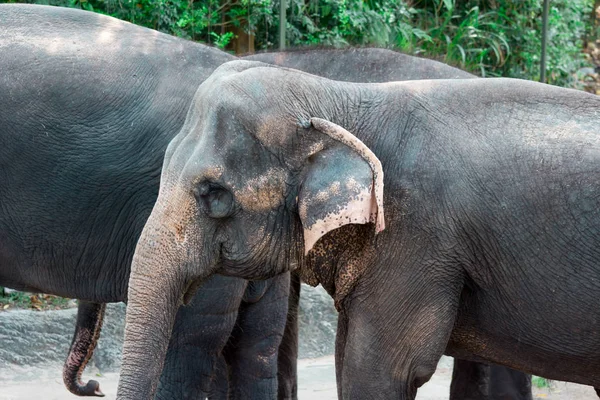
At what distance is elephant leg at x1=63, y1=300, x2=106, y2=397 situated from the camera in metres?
5.51

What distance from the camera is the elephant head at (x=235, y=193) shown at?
11.5 feet

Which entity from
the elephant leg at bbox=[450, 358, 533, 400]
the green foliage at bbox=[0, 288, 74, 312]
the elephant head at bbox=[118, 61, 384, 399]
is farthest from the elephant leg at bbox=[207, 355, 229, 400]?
the green foliage at bbox=[0, 288, 74, 312]

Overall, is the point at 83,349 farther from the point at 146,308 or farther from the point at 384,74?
the point at 146,308

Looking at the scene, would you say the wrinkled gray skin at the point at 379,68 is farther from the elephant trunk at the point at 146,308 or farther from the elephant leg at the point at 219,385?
the elephant trunk at the point at 146,308

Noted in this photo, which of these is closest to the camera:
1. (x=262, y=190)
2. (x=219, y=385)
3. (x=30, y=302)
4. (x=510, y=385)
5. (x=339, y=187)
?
(x=339, y=187)

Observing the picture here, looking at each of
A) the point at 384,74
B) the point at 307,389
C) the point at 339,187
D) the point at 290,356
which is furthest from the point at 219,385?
the point at 339,187

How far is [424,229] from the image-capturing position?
3.62 m

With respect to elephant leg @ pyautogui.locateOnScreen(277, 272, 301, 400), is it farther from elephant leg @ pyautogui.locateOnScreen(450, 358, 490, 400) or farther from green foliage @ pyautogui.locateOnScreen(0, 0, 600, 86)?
green foliage @ pyautogui.locateOnScreen(0, 0, 600, 86)

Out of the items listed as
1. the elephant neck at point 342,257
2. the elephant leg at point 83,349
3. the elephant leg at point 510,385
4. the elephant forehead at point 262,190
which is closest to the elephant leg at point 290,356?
the elephant leg at point 83,349

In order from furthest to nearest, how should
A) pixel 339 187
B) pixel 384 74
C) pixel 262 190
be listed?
pixel 384 74, pixel 262 190, pixel 339 187

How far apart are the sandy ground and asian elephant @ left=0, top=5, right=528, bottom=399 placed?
5.60 feet

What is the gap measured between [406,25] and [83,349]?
4442mm

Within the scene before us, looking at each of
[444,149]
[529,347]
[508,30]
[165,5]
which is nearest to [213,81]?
[444,149]

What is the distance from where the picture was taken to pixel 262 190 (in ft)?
11.7
